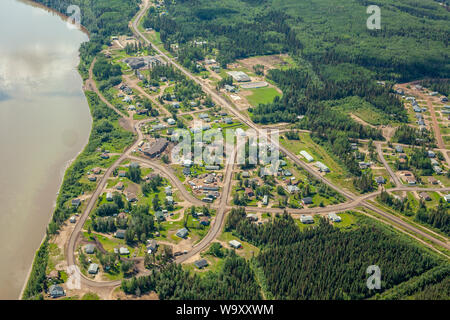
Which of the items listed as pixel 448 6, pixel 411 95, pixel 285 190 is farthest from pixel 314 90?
pixel 448 6

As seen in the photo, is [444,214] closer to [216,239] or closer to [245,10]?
[216,239]

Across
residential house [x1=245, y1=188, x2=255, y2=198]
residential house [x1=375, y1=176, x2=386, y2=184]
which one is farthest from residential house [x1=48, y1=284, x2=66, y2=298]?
residential house [x1=375, y1=176, x2=386, y2=184]

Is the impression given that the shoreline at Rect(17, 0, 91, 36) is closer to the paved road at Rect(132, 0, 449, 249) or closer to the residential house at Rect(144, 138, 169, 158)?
the paved road at Rect(132, 0, 449, 249)

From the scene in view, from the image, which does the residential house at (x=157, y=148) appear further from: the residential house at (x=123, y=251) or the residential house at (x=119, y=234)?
the residential house at (x=123, y=251)

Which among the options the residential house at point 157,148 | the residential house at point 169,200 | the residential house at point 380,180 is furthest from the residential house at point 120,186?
the residential house at point 380,180

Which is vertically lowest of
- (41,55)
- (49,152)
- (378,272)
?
(378,272)
